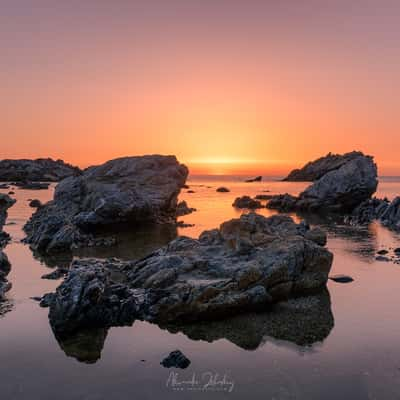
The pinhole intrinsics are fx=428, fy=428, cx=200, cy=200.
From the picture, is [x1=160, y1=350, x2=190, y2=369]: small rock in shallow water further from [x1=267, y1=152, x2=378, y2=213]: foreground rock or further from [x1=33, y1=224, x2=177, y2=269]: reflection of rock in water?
[x1=267, y1=152, x2=378, y2=213]: foreground rock

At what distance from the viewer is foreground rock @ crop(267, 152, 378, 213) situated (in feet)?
282

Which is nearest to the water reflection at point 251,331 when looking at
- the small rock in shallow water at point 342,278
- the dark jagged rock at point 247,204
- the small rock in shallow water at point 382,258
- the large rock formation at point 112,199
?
the small rock in shallow water at point 342,278

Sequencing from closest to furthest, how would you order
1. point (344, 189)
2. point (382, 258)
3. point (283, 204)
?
point (382, 258) < point (344, 189) < point (283, 204)

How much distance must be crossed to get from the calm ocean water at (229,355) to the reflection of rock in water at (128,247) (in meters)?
11.4

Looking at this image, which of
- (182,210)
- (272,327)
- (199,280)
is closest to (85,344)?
(199,280)

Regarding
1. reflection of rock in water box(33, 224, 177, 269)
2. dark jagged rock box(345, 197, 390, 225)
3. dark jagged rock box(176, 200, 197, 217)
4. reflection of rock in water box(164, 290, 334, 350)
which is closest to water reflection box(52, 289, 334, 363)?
reflection of rock in water box(164, 290, 334, 350)

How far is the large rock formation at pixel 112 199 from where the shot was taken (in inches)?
2090

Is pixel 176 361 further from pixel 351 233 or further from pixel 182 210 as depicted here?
pixel 182 210

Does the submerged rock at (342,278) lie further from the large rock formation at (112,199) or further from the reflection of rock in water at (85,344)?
the large rock formation at (112,199)

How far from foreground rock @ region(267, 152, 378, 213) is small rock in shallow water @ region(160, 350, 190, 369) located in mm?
72973

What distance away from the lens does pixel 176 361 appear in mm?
20406

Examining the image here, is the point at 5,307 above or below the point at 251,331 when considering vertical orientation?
below

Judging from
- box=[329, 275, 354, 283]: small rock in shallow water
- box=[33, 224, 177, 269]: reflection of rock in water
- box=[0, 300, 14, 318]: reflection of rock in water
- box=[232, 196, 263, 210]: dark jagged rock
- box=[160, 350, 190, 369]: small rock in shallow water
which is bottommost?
box=[232, 196, 263, 210]: dark jagged rock

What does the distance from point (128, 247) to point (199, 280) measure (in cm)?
2281
